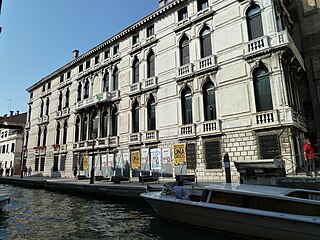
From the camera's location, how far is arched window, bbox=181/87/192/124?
15.3 meters

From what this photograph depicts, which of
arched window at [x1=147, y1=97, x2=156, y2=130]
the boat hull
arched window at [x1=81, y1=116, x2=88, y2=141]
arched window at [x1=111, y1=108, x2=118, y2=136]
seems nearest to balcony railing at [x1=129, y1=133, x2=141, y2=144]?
arched window at [x1=147, y1=97, x2=156, y2=130]

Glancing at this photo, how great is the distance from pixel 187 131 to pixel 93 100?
10.5 metres

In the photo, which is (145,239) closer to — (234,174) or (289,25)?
(234,174)

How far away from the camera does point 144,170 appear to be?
1670cm

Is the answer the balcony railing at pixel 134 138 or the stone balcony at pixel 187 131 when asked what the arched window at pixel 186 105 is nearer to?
the stone balcony at pixel 187 131

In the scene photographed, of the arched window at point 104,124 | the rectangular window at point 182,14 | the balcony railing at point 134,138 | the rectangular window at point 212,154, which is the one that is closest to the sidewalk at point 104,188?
the rectangular window at point 212,154

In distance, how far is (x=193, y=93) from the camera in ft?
49.4

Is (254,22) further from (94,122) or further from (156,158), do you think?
(94,122)

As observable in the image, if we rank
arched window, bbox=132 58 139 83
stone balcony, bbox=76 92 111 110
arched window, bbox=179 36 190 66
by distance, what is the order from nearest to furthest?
arched window, bbox=179 36 190 66 → arched window, bbox=132 58 139 83 → stone balcony, bbox=76 92 111 110

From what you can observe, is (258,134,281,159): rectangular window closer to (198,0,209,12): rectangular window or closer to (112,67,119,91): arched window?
(198,0,209,12): rectangular window

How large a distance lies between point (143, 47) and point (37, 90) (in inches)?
806

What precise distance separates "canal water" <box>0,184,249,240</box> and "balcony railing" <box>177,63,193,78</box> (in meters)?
8.76

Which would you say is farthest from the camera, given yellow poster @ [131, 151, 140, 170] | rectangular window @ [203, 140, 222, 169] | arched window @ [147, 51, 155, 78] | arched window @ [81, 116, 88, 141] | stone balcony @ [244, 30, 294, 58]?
arched window @ [81, 116, 88, 141]

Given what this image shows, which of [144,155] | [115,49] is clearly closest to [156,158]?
[144,155]
